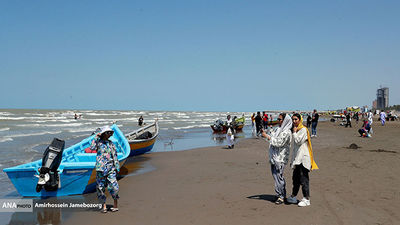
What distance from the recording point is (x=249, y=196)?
631 centimetres

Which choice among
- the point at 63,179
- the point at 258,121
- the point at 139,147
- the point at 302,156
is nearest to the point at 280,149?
the point at 302,156

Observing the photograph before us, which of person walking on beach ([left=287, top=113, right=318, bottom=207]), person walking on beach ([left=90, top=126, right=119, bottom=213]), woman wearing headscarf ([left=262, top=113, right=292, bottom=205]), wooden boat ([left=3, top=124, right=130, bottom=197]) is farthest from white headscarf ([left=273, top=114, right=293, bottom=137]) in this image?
wooden boat ([left=3, top=124, right=130, bottom=197])

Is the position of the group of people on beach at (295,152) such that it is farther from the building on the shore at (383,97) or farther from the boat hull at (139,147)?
the building on the shore at (383,97)

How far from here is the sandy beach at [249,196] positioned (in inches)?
199

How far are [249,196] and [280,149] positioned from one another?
148 cm

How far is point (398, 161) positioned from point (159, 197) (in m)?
8.14

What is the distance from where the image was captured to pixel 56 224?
17.3 feet

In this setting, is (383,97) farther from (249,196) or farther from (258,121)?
(249,196)

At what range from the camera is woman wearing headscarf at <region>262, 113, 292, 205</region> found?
5.31 meters

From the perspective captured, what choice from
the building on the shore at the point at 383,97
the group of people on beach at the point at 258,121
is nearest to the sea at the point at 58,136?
the group of people on beach at the point at 258,121

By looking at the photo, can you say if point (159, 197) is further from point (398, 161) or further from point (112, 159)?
point (398, 161)

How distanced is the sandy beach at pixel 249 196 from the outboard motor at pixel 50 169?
1.50 m

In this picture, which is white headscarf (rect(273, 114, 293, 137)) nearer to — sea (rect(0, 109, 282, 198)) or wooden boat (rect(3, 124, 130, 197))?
wooden boat (rect(3, 124, 130, 197))

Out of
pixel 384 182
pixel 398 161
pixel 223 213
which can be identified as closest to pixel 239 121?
pixel 398 161
